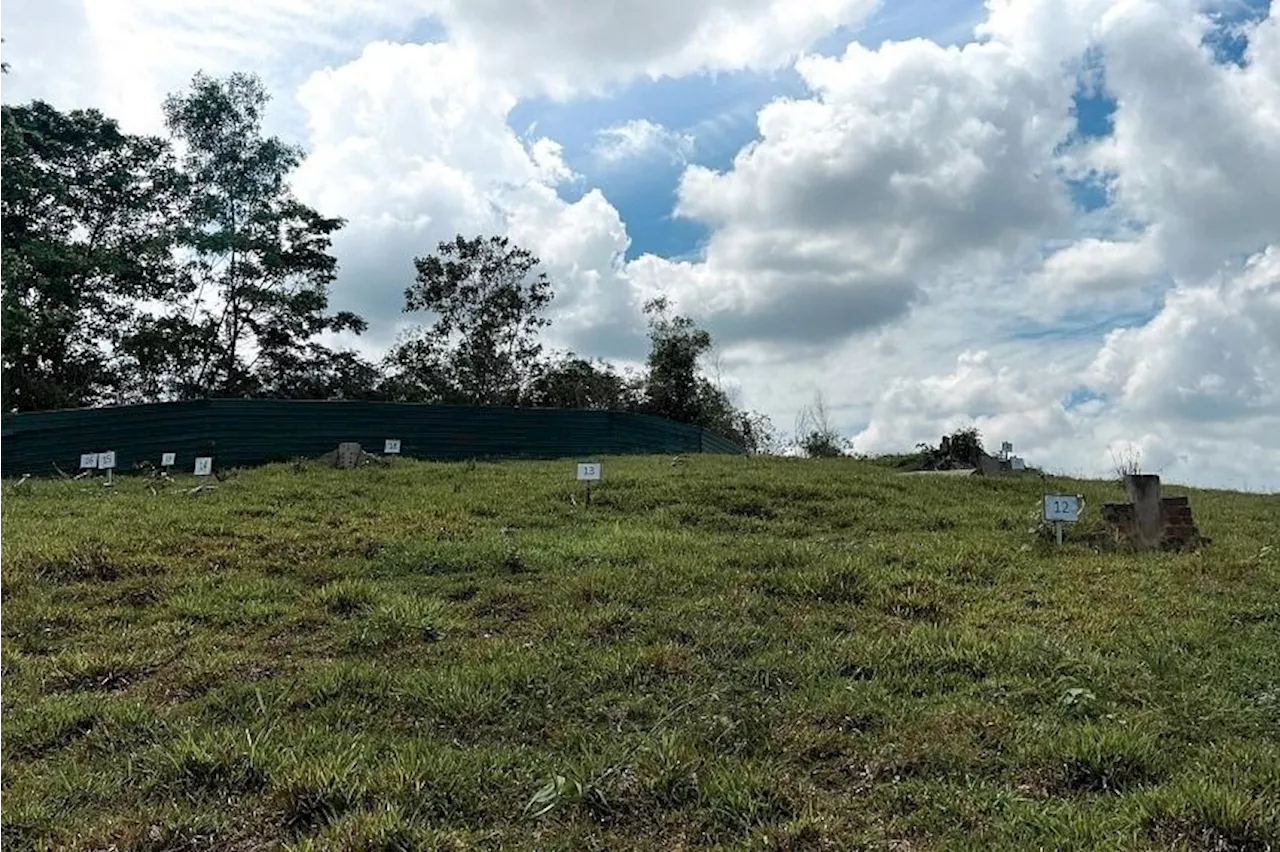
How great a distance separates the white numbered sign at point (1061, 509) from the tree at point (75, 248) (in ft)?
60.4

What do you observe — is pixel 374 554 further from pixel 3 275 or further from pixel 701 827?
pixel 3 275

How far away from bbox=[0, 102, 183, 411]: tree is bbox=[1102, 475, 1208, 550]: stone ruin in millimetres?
18830

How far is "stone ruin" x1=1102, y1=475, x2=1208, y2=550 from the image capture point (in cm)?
726

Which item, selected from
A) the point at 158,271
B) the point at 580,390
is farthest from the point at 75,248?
the point at 580,390

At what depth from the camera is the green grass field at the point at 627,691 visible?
304 cm

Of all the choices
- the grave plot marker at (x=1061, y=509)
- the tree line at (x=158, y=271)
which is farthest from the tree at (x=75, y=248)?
the grave plot marker at (x=1061, y=509)

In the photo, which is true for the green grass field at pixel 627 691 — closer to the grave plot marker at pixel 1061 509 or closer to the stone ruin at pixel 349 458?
the grave plot marker at pixel 1061 509

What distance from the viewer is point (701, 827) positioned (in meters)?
2.99

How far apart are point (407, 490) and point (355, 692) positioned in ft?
22.0

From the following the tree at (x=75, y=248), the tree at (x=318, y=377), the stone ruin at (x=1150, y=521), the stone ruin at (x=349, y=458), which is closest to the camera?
the stone ruin at (x=1150, y=521)

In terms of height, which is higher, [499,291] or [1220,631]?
[499,291]

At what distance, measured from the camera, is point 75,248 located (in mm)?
20266

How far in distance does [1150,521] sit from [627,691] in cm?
513

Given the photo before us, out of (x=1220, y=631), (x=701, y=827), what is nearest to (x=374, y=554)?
(x=701, y=827)
